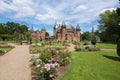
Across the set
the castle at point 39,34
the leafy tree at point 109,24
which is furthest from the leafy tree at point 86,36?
the leafy tree at point 109,24

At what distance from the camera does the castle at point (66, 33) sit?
230 feet

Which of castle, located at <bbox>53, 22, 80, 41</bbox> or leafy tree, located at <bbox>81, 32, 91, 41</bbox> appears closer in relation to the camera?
castle, located at <bbox>53, 22, 80, 41</bbox>

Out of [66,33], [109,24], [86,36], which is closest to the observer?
[109,24]

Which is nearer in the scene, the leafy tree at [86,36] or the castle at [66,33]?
the castle at [66,33]

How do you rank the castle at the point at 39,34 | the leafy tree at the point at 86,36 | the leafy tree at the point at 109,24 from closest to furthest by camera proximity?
the leafy tree at the point at 109,24
the castle at the point at 39,34
the leafy tree at the point at 86,36

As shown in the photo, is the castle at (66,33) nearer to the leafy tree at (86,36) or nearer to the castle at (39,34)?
the castle at (39,34)

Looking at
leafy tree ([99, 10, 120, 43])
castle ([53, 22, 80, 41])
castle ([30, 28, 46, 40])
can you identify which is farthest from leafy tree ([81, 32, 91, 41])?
leafy tree ([99, 10, 120, 43])

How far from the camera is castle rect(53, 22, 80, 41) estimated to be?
230 feet

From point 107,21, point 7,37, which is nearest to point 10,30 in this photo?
point 7,37

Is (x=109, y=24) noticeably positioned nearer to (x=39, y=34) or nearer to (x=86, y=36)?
(x=39, y=34)

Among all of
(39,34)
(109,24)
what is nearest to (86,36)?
(39,34)

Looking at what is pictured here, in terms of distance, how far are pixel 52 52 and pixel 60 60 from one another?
1957mm

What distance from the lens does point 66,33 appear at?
70312mm

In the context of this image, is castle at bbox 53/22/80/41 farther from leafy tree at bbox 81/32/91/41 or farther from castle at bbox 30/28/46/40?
leafy tree at bbox 81/32/91/41
